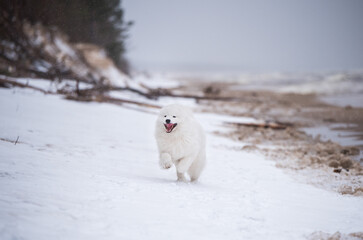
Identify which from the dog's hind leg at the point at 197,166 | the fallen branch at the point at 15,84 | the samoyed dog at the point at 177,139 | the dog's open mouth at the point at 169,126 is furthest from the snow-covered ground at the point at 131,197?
the fallen branch at the point at 15,84

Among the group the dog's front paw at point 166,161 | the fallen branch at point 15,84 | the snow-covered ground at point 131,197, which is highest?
the fallen branch at point 15,84

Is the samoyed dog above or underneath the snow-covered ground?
above

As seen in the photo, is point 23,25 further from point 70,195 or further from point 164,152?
point 70,195

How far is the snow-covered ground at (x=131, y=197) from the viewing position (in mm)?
2738

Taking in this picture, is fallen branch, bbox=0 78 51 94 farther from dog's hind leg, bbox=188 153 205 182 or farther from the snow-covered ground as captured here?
dog's hind leg, bbox=188 153 205 182

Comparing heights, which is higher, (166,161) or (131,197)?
(166,161)

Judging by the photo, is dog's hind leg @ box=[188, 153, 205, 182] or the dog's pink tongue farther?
dog's hind leg @ box=[188, 153, 205, 182]

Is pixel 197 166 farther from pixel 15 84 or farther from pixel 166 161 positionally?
pixel 15 84

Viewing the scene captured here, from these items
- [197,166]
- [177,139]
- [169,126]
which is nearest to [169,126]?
[169,126]

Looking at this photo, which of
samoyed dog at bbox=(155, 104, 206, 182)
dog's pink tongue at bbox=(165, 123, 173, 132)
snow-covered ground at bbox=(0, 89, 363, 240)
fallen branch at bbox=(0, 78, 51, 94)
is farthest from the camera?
fallen branch at bbox=(0, 78, 51, 94)

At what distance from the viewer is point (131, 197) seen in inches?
140

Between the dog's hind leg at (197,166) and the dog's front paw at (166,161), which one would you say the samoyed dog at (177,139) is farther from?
the dog's hind leg at (197,166)

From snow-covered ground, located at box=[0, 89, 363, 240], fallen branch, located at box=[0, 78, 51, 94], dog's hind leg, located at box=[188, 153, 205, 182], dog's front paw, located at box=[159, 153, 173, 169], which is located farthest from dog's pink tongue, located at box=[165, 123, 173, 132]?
fallen branch, located at box=[0, 78, 51, 94]

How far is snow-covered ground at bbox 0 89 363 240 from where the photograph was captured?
274cm
